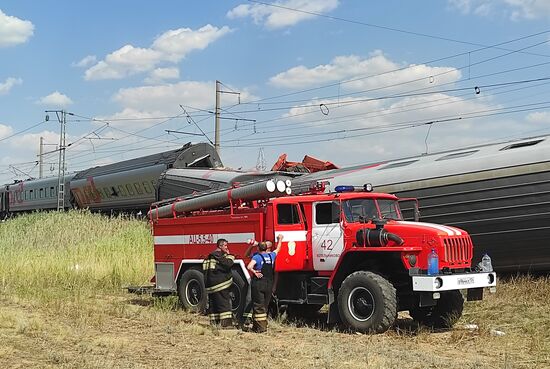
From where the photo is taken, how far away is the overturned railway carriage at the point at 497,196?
42.7 feet

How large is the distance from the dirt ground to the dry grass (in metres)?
0.01


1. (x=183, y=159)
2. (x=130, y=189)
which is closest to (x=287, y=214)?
(x=183, y=159)

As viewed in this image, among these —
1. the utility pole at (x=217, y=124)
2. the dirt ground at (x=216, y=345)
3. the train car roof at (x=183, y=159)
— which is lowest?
the dirt ground at (x=216, y=345)

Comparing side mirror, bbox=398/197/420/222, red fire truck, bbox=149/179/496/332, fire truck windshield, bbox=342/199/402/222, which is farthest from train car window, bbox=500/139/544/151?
fire truck windshield, bbox=342/199/402/222

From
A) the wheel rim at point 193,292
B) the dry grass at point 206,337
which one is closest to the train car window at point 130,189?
the dry grass at point 206,337

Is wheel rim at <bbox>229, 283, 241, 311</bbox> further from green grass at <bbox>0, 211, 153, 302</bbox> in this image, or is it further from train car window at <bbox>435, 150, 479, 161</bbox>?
train car window at <bbox>435, 150, 479, 161</bbox>

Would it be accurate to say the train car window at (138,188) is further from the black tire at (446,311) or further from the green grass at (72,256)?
the black tire at (446,311)

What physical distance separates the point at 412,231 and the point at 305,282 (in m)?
2.17

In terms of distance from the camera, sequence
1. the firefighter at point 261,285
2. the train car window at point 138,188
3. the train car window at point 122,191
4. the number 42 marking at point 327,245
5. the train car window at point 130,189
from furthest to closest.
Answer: the train car window at point 122,191, the train car window at point 130,189, the train car window at point 138,188, the number 42 marking at point 327,245, the firefighter at point 261,285

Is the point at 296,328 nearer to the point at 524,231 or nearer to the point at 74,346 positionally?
the point at 74,346

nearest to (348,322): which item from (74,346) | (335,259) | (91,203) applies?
(335,259)

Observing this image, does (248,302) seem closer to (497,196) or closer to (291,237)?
(291,237)

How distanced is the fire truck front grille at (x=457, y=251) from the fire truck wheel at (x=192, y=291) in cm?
491

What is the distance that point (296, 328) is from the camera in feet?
37.2
